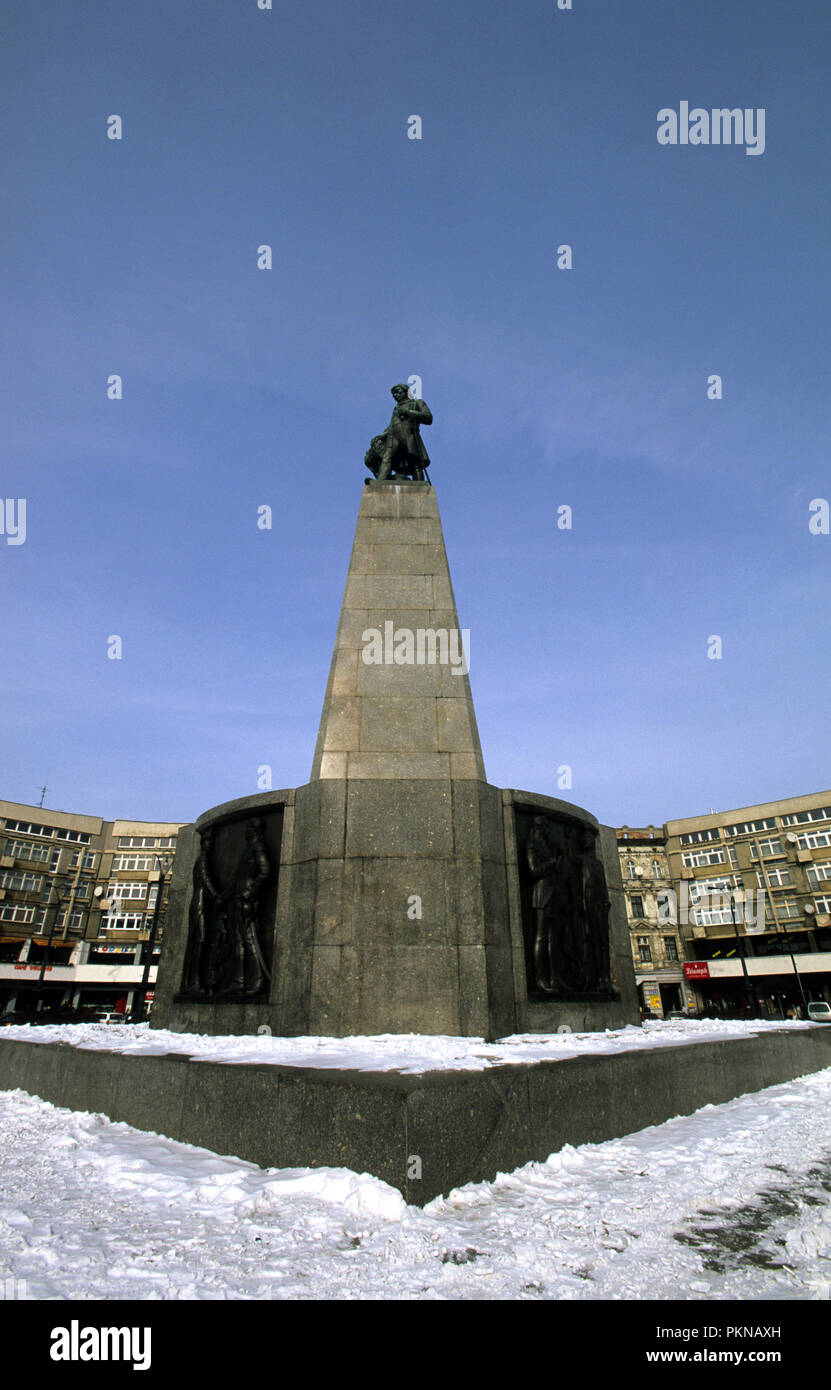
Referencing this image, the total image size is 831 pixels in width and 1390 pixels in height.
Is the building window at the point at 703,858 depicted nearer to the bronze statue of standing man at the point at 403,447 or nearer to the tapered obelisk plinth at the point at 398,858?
the bronze statue of standing man at the point at 403,447

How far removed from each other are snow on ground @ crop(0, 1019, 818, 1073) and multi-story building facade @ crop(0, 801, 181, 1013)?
4165 centimetres

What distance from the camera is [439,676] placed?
10375mm

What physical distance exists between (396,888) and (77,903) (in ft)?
174

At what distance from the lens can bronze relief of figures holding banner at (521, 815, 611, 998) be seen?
8633mm

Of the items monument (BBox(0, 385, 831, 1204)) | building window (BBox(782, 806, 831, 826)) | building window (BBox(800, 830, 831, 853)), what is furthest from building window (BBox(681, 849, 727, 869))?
monument (BBox(0, 385, 831, 1204))

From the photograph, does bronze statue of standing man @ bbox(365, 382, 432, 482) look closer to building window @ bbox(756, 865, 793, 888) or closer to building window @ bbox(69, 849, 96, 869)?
building window @ bbox(756, 865, 793, 888)

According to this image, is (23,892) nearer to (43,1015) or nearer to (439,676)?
(43,1015)

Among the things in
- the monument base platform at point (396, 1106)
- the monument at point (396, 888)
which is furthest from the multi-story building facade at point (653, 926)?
the monument base platform at point (396, 1106)

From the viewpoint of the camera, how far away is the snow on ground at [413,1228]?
9.23 feet

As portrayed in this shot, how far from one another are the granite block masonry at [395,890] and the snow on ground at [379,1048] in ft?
1.26

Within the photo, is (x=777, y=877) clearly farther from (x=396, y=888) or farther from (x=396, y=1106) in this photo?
(x=396, y=1106)

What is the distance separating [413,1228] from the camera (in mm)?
3363
